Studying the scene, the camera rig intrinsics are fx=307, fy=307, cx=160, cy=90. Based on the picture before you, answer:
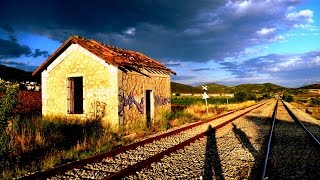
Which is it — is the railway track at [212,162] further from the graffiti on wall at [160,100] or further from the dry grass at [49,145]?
the graffiti on wall at [160,100]

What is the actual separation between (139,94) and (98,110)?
2535 mm

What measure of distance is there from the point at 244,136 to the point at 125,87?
578 centimetres

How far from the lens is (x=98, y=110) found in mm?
14109

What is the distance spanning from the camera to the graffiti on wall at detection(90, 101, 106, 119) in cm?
1405

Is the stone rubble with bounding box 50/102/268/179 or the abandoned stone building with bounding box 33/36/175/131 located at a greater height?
the abandoned stone building with bounding box 33/36/175/131

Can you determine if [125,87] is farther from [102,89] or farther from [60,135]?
[60,135]

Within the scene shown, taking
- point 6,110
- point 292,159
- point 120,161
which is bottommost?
point 292,159

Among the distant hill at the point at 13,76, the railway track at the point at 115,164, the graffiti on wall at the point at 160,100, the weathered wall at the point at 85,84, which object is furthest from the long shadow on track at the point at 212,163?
the distant hill at the point at 13,76

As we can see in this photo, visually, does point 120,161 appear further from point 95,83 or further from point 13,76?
point 13,76

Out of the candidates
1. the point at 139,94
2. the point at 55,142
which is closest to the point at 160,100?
the point at 139,94

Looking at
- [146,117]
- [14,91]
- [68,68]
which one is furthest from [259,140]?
[68,68]

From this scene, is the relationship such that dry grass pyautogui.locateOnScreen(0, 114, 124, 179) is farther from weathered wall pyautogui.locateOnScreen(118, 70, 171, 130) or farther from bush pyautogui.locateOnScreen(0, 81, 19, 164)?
weathered wall pyautogui.locateOnScreen(118, 70, 171, 130)

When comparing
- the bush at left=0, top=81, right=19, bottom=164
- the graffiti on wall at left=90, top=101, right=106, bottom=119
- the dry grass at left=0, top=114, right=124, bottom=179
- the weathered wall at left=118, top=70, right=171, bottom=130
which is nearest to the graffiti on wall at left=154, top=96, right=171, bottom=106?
the weathered wall at left=118, top=70, right=171, bottom=130

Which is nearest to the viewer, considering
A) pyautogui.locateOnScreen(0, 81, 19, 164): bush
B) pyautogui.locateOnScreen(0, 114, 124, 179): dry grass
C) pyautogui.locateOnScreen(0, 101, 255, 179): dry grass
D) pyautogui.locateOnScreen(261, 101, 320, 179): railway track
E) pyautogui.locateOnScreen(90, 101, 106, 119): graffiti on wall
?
pyautogui.locateOnScreen(261, 101, 320, 179): railway track
